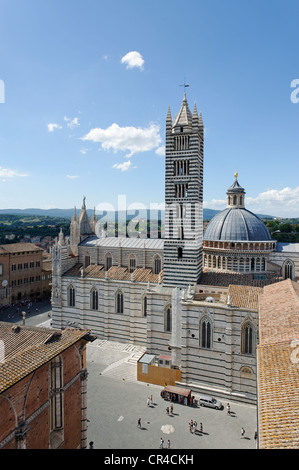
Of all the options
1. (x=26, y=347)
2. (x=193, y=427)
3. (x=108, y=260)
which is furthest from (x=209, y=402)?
(x=108, y=260)

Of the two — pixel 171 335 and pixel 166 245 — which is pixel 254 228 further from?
pixel 171 335

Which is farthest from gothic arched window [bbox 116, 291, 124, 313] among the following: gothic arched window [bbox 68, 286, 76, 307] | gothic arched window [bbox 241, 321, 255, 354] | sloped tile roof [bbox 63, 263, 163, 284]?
gothic arched window [bbox 241, 321, 255, 354]

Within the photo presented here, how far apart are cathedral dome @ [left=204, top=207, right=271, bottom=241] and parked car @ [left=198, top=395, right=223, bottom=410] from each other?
50.9ft

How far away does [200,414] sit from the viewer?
22.9 m

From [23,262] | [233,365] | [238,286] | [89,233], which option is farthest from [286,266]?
[23,262]

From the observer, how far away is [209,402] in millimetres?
23859

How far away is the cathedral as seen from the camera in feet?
82.4

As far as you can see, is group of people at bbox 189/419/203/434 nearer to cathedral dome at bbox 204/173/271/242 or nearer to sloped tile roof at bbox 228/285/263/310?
sloped tile roof at bbox 228/285/263/310

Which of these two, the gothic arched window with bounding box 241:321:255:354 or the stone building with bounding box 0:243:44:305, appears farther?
the stone building with bounding box 0:243:44:305

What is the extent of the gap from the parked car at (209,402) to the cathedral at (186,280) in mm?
1218

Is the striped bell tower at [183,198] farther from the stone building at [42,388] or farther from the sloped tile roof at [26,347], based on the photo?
the sloped tile roof at [26,347]

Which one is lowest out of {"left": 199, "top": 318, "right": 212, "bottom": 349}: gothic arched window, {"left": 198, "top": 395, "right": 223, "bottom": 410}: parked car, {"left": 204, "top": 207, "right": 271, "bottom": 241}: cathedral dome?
{"left": 198, "top": 395, "right": 223, "bottom": 410}: parked car

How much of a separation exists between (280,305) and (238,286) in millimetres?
7174

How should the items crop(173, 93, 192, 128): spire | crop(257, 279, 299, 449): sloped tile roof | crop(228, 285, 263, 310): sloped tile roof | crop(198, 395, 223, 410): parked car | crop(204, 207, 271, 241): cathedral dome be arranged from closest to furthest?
crop(257, 279, 299, 449): sloped tile roof → crop(198, 395, 223, 410): parked car → crop(228, 285, 263, 310): sloped tile roof → crop(173, 93, 192, 128): spire → crop(204, 207, 271, 241): cathedral dome
